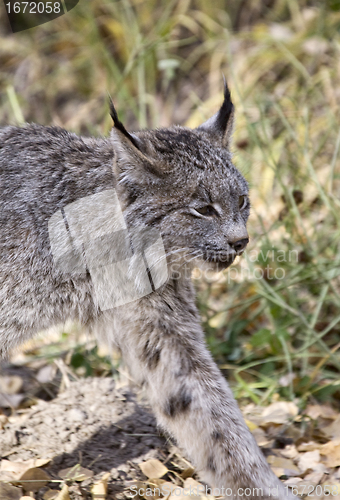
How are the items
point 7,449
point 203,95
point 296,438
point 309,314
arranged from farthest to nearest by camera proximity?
point 203,95 < point 309,314 < point 296,438 < point 7,449

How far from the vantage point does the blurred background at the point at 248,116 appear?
14.4 feet

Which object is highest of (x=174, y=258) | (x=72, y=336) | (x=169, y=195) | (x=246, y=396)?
(x=169, y=195)

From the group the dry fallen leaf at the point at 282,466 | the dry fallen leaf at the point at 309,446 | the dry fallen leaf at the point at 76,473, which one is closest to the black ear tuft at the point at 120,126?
the dry fallen leaf at the point at 76,473

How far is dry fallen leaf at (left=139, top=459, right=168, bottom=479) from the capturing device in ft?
10.3

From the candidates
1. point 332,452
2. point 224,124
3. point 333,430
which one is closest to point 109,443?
point 332,452

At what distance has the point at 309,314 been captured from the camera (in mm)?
4648

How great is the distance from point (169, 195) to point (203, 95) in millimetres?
5147

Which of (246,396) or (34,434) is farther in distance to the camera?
(246,396)

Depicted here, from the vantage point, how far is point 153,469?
10.4 feet

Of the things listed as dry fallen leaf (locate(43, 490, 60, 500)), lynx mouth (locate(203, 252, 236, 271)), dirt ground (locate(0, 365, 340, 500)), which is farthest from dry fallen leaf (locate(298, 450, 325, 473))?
dry fallen leaf (locate(43, 490, 60, 500))

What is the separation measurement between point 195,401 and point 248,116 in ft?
10.6

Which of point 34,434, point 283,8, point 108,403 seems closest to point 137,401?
point 108,403

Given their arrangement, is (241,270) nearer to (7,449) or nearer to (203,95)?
(7,449)

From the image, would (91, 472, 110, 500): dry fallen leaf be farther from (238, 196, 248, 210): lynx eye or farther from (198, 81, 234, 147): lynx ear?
(198, 81, 234, 147): lynx ear
